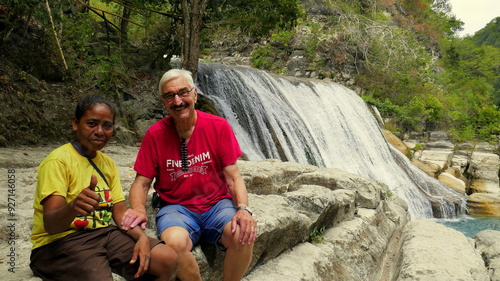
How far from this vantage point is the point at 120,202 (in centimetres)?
204

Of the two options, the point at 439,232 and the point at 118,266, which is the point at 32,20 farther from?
the point at 439,232

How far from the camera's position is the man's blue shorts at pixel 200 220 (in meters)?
2.13

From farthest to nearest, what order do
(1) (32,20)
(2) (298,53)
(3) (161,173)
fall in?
(2) (298,53) → (1) (32,20) → (3) (161,173)

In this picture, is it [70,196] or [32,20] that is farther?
[32,20]

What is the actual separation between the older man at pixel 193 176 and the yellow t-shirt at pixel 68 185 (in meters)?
0.25

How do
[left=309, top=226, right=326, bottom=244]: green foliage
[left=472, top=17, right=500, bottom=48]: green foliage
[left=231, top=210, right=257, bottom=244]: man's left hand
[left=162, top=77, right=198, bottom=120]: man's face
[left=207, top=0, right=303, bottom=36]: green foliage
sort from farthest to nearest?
[left=472, top=17, right=500, bottom=48]: green foliage, [left=207, top=0, right=303, bottom=36]: green foliage, [left=309, top=226, right=326, bottom=244]: green foliage, [left=162, top=77, right=198, bottom=120]: man's face, [left=231, top=210, right=257, bottom=244]: man's left hand

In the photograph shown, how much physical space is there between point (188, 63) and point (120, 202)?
570 cm

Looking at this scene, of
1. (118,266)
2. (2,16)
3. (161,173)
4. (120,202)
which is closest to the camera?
(118,266)

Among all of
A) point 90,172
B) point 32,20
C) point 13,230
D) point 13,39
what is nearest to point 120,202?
point 90,172

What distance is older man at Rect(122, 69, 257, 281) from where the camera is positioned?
7.06 feet

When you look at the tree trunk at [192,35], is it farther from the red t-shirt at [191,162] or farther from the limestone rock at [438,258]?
the red t-shirt at [191,162]

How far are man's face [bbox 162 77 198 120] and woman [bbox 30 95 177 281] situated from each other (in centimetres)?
36

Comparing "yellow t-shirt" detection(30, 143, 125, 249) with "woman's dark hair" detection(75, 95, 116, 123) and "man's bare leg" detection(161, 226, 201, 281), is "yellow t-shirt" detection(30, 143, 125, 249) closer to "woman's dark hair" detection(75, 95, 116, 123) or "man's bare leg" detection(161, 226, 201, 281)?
"woman's dark hair" detection(75, 95, 116, 123)

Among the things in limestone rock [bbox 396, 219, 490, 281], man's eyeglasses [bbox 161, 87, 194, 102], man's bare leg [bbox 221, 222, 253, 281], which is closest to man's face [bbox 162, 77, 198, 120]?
man's eyeglasses [bbox 161, 87, 194, 102]
